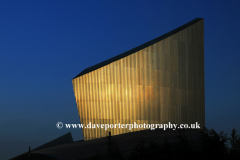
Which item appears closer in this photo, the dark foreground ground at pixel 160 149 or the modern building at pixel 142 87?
the dark foreground ground at pixel 160 149

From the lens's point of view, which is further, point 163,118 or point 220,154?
point 163,118

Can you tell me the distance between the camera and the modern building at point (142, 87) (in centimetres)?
3756

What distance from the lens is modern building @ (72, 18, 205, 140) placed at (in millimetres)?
37562

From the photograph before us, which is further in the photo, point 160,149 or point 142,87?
point 142,87

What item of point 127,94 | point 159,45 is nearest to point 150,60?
point 159,45

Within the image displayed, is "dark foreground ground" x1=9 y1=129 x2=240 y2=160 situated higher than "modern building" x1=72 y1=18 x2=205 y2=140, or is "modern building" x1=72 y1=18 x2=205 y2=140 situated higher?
"modern building" x1=72 y1=18 x2=205 y2=140

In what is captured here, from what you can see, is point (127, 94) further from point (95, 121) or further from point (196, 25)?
point (196, 25)

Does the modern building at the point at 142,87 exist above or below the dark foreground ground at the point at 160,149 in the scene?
above

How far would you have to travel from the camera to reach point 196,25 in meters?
45.7

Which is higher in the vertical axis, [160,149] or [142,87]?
[142,87]

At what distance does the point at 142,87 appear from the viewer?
3869 centimetres

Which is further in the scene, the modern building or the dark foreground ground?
the modern building

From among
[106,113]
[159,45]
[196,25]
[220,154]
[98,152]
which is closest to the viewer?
[220,154]

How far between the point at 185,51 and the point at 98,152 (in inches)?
818
